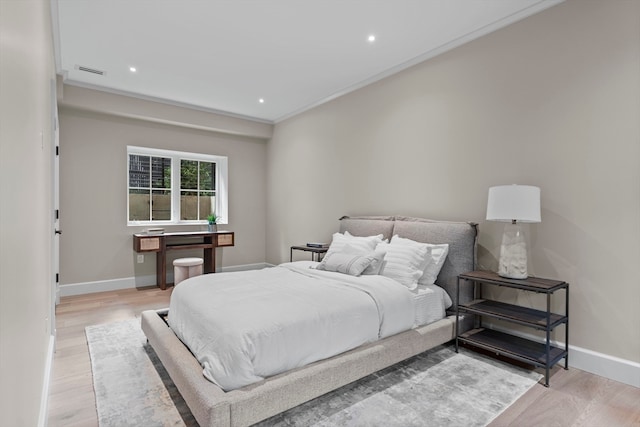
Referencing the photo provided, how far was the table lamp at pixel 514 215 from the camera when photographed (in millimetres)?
2527

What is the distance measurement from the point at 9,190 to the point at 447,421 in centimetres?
222

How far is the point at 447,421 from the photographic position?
191 centimetres

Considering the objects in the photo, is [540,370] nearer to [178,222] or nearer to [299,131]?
[299,131]

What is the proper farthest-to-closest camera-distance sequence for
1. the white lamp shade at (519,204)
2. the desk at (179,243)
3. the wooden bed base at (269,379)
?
the desk at (179,243) < the white lamp shade at (519,204) < the wooden bed base at (269,379)

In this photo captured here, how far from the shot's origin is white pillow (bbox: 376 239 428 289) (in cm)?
293

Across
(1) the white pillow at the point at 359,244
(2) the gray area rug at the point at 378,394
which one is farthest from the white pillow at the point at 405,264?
(2) the gray area rug at the point at 378,394

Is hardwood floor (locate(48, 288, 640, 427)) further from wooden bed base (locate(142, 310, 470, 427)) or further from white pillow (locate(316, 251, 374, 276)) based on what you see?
white pillow (locate(316, 251, 374, 276))

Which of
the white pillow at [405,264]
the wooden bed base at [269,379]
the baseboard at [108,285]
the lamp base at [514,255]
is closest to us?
the wooden bed base at [269,379]

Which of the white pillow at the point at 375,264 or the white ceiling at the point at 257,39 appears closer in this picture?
the white ceiling at the point at 257,39

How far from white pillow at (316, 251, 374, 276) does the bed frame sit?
0.65 meters

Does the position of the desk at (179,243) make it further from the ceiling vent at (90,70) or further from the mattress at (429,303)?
the mattress at (429,303)

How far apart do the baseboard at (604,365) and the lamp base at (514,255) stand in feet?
2.16

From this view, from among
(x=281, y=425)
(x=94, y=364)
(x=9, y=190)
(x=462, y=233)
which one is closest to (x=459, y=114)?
(x=462, y=233)

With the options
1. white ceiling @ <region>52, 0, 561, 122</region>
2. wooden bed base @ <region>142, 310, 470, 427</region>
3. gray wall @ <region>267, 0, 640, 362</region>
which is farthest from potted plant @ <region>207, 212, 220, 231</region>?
wooden bed base @ <region>142, 310, 470, 427</region>
